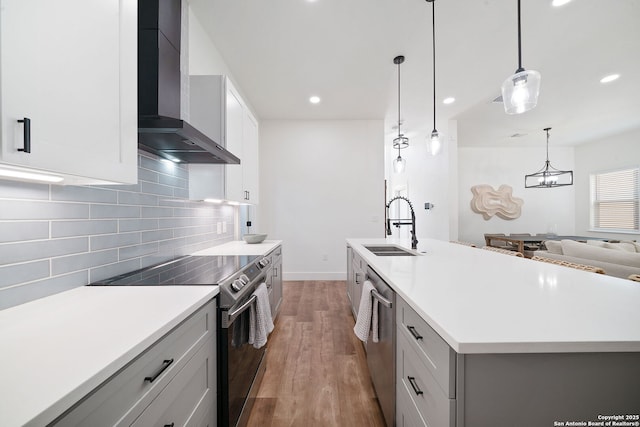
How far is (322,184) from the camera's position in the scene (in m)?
4.49

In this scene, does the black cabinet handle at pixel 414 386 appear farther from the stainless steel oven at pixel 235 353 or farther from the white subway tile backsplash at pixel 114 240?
the white subway tile backsplash at pixel 114 240

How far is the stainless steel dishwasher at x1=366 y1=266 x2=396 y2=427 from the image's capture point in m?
1.18

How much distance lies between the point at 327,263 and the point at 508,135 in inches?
202

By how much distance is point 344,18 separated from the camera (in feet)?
7.29

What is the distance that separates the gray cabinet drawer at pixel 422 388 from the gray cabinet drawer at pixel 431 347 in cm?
3

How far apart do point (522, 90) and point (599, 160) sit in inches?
277

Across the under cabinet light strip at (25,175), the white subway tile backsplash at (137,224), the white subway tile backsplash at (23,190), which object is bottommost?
the white subway tile backsplash at (137,224)

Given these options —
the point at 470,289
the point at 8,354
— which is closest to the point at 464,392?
the point at 470,289

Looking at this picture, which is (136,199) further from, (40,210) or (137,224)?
(40,210)

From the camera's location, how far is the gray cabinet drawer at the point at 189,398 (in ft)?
2.25

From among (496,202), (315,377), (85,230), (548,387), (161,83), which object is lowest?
(315,377)

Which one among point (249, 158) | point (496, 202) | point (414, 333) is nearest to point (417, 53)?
point (249, 158)

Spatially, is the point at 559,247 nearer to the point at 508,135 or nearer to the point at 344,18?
the point at 508,135

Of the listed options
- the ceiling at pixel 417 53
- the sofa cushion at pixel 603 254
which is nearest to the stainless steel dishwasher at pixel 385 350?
the ceiling at pixel 417 53
